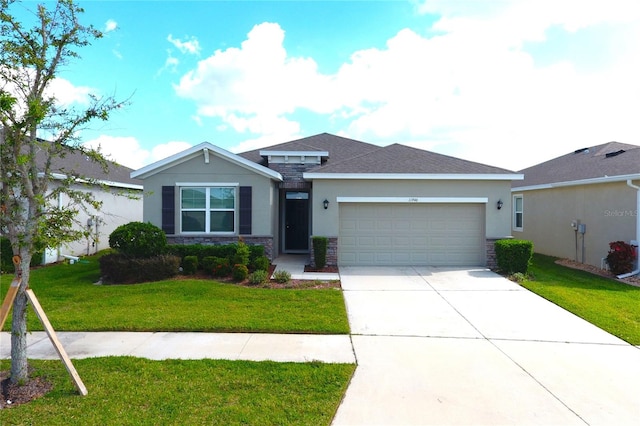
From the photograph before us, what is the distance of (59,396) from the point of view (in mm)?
4141

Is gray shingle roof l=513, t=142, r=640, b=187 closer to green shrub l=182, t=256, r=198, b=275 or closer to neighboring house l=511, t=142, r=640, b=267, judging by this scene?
neighboring house l=511, t=142, r=640, b=267

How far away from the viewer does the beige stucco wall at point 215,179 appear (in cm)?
1214

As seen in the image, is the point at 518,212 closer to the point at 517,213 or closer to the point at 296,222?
the point at 517,213

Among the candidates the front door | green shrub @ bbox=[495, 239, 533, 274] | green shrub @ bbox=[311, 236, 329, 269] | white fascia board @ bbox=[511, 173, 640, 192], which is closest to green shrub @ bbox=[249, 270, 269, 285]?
green shrub @ bbox=[311, 236, 329, 269]

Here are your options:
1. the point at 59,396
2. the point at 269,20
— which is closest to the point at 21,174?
the point at 59,396

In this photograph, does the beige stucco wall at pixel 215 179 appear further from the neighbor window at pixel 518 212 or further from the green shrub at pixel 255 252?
the neighbor window at pixel 518 212

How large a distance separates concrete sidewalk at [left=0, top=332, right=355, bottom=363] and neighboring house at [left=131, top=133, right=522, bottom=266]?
20.1 feet

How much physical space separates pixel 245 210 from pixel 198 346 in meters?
6.80

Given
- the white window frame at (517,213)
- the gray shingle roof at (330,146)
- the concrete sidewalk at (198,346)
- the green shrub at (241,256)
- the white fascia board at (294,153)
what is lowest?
the concrete sidewalk at (198,346)

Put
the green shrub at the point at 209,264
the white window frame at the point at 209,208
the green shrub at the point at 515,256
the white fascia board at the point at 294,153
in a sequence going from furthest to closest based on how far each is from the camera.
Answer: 1. the white fascia board at the point at 294,153
2. the white window frame at the point at 209,208
3. the green shrub at the point at 515,256
4. the green shrub at the point at 209,264

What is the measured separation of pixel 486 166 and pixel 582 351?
784cm

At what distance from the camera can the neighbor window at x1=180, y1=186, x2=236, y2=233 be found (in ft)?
40.2

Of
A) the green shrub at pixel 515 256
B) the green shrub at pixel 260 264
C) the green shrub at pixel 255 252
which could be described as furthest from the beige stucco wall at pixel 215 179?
the green shrub at pixel 515 256

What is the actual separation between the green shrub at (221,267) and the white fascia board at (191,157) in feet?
10.1
